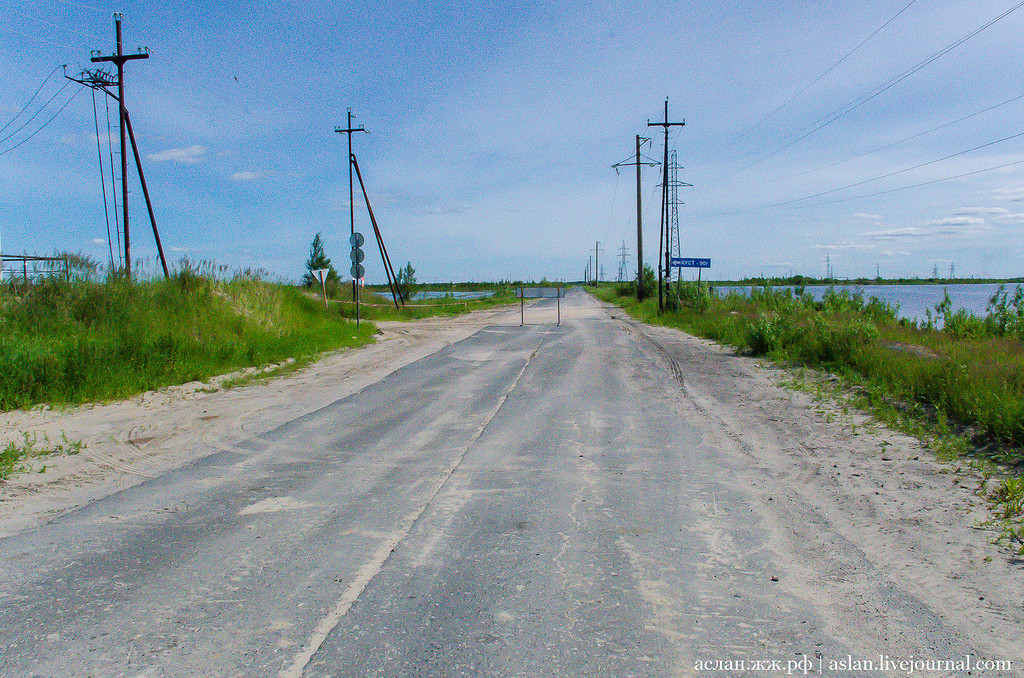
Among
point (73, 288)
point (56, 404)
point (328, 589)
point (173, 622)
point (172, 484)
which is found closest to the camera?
Result: point (173, 622)

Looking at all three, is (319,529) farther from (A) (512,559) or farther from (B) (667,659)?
(B) (667,659)

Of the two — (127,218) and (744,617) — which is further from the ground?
(127,218)

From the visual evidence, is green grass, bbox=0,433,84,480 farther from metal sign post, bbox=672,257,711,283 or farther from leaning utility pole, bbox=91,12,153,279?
metal sign post, bbox=672,257,711,283

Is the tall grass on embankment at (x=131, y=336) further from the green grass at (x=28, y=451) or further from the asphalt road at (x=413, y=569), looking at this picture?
the asphalt road at (x=413, y=569)

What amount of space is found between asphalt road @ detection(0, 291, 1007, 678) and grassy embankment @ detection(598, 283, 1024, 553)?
2.41 m

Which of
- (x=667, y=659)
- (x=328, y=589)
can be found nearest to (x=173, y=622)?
(x=328, y=589)

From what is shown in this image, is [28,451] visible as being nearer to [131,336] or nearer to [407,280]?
[131,336]

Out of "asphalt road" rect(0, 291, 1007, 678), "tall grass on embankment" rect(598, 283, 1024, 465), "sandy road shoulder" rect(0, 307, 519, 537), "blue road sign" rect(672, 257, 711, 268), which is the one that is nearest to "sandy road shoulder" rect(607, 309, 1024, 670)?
"asphalt road" rect(0, 291, 1007, 678)

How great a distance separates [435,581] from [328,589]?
622mm

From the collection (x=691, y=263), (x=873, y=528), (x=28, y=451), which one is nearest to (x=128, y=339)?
(x=28, y=451)

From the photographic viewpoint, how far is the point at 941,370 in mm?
9008

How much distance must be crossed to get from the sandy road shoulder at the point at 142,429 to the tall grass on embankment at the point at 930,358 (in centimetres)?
848

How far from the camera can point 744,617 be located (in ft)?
11.1

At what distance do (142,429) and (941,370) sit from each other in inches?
429
